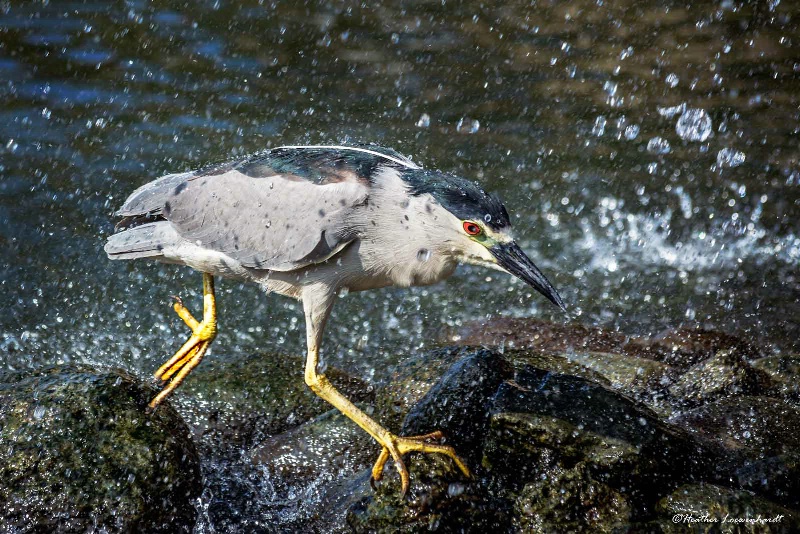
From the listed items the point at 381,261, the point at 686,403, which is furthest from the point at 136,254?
the point at 686,403

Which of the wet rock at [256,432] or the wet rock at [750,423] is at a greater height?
the wet rock at [750,423]

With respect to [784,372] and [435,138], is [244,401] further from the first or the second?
[435,138]

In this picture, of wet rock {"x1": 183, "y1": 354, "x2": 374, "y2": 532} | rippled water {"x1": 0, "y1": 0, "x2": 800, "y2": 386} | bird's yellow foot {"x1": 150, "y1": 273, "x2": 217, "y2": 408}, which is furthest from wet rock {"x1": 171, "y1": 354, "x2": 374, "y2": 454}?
rippled water {"x1": 0, "y1": 0, "x2": 800, "y2": 386}

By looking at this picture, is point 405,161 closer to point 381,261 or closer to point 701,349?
point 381,261

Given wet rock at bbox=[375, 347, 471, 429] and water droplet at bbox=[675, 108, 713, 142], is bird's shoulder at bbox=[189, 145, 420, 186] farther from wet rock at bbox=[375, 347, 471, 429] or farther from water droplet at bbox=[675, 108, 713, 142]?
water droplet at bbox=[675, 108, 713, 142]

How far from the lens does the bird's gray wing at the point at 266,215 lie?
352cm

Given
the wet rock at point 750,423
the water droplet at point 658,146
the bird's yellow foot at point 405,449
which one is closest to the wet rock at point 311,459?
the bird's yellow foot at point 405,449

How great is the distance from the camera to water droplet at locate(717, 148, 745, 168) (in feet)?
24.1

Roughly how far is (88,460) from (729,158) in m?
6.09

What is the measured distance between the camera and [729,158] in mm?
7422

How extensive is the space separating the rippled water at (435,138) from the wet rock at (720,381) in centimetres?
104

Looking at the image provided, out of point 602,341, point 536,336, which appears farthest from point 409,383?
point 602,341

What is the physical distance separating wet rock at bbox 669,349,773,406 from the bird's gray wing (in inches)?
83.9

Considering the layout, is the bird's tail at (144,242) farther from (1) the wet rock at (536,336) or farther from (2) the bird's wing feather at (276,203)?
(1) the wet rock at (536,336)
